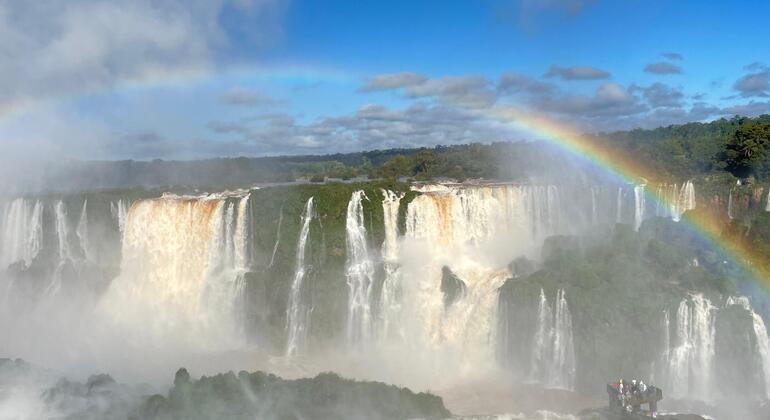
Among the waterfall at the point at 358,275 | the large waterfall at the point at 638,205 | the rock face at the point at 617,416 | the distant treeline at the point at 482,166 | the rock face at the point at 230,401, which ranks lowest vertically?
the rock face at the point at 617,416

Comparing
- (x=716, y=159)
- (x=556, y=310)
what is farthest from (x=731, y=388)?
(x=716, y=159)

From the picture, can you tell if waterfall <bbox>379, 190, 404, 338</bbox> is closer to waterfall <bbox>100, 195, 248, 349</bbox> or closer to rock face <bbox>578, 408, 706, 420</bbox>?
waterfall <bbox>100, 195, 248, 349</bbox>

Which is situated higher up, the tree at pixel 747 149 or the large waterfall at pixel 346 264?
the tree at pixel 747 149

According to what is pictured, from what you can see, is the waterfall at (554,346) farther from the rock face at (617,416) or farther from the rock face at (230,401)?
the rock face at (230,401)

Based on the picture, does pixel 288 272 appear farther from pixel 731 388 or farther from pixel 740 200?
pixel 740 200

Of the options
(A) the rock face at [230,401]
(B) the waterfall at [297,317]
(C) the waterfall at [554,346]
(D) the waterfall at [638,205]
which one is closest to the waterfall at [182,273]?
(B) the waterfall at [297,317]

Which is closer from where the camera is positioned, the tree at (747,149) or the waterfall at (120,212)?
the waterfall at (120,212)

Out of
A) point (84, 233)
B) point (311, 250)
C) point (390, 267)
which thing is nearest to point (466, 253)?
point (390, 267)
